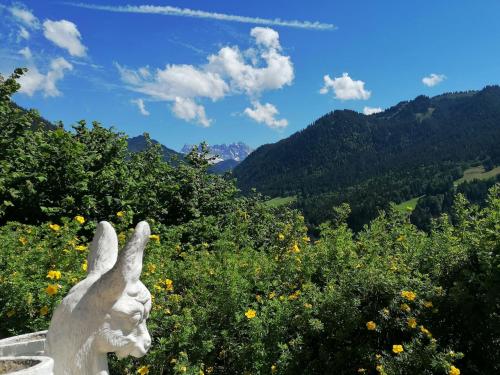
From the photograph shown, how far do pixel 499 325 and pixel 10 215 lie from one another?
763 cm

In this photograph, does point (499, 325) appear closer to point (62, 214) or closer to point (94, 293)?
point (94, 293)

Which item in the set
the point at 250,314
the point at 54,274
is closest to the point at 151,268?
the point at 54,274

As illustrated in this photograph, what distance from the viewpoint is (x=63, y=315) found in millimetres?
1696

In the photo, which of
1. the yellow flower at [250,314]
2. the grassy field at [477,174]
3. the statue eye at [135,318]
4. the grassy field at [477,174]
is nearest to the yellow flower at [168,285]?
the yellow flower at [250,314]

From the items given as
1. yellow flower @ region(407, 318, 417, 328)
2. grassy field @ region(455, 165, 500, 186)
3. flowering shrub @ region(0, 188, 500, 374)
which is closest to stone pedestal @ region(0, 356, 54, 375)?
flowering shrub @ region(0, 188, 500, 374)

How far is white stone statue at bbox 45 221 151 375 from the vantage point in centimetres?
164

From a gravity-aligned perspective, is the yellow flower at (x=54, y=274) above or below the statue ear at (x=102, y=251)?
below

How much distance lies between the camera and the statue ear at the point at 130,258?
161cm

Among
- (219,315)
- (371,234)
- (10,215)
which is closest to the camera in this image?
(219,315)

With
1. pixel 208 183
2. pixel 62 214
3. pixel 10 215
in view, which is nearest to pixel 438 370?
pixel 62 214

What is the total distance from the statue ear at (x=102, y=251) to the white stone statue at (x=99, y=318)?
0.14 m

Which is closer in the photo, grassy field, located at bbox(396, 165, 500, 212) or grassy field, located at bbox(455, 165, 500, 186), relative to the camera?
grassy field, located at bbox(396, 165, 500, 212)

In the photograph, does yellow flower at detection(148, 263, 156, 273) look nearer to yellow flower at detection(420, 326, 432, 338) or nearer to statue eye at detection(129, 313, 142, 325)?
yellow flower at detection(420, 326, 432, 338)

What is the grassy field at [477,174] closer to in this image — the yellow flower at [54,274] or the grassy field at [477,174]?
the grassy field at [477,174]
